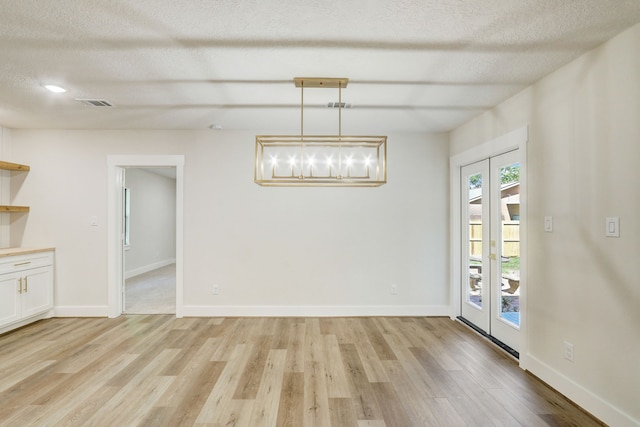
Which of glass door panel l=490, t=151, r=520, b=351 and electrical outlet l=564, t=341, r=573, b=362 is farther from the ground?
glass door panel l=490, t=151, r=520, b=351

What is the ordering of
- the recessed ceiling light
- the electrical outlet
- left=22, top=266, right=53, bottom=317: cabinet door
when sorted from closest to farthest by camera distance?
the electrical outlet
the recessed ceiling light
left=22, top=266, right=53, bottom=317: cabinet door

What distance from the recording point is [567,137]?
2488 millimetres

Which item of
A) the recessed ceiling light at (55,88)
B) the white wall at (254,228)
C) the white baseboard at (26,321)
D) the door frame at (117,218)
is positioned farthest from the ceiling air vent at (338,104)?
the white baseboard at (26,321)

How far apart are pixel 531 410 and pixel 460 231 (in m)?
2.42

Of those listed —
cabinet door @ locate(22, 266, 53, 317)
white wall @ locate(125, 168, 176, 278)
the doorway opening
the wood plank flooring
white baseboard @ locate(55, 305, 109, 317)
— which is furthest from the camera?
white wall @ locate(125, 168, 176, 278)

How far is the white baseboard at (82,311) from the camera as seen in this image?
4.30 m

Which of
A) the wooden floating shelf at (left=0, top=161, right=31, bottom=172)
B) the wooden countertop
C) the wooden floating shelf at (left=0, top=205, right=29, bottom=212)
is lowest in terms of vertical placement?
the wooden countertop

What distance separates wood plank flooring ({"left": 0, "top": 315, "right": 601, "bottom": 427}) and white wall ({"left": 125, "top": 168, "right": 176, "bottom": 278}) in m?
3.76

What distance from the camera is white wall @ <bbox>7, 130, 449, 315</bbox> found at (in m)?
4.32

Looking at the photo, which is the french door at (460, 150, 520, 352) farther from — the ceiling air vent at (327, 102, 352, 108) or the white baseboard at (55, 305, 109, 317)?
the white baseboard at (55, 305, 109, 317)

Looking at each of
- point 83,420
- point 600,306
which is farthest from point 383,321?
point 83,420

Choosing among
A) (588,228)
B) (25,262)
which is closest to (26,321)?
(25,262)

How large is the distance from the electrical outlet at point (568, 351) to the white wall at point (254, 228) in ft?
6.51

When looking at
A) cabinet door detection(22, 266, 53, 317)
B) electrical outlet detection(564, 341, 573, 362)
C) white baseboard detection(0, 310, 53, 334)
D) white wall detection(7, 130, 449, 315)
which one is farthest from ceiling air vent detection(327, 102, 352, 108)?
white baseboard detection(0, 310, 53, 334)
